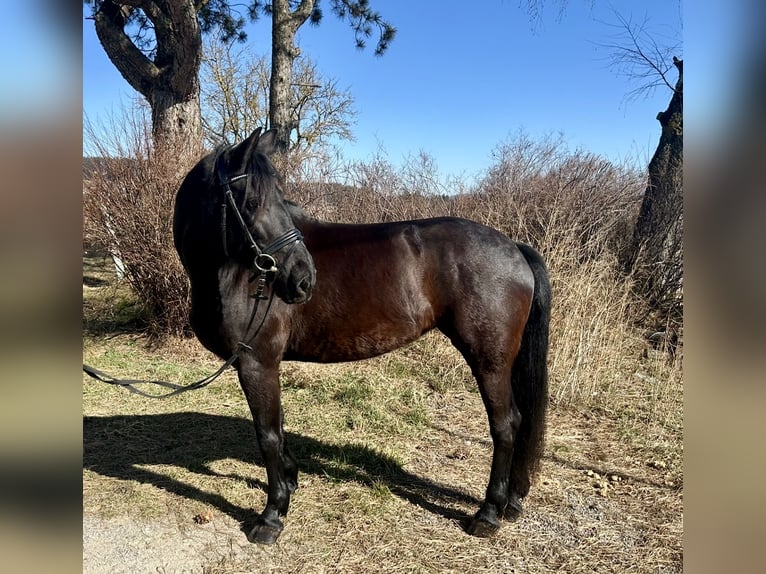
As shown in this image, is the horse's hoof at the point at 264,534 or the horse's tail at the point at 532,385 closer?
the horse's hoof at the point at 264,534

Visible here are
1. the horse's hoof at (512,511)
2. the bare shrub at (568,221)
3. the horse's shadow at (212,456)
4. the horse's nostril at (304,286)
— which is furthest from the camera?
the bare shrub at (568,221)

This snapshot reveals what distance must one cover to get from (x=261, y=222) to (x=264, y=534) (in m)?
1.68

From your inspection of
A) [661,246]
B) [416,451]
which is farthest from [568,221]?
[416,451]

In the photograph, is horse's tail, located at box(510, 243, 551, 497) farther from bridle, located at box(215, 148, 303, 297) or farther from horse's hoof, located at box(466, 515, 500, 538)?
bridle, located at box(215, 148, 303, 297)

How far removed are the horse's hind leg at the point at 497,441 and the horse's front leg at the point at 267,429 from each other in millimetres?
1095

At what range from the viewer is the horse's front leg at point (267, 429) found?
2555 mm

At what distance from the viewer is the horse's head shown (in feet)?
7.54

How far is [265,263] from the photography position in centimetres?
233

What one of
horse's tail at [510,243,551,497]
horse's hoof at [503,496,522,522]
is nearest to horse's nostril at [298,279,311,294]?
horse's tail at [510,243,551,497]

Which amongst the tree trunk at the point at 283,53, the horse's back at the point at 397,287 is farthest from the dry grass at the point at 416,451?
the tree trunk at the point at 283,53

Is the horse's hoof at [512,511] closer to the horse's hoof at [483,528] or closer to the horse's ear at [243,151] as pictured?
the horse's hoof at [483,528]

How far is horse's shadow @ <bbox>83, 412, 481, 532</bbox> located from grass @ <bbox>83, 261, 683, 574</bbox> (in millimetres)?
15
